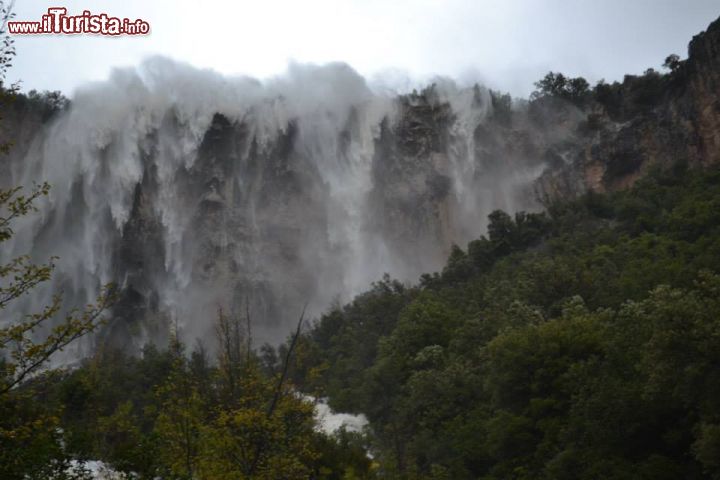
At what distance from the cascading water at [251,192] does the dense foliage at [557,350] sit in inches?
604

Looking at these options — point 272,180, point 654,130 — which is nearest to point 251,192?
point 272,180

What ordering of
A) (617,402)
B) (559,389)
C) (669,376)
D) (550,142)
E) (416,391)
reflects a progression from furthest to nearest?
(550,142) → (416,391) → (559,389) → (617,402) → (669,376)

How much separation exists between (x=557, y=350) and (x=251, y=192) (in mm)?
56331

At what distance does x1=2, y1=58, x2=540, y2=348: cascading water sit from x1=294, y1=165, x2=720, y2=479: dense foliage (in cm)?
1535

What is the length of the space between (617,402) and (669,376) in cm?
254

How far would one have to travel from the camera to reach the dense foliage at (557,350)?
68.2ft

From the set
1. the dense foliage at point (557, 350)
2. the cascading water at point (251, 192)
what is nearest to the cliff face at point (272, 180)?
the cascading water at point (251, 192)

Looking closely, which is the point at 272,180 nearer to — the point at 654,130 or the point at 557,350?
the point at 654,130

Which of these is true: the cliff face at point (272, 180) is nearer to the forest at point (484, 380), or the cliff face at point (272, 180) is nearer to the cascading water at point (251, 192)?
the cascading water at point (251, 192)

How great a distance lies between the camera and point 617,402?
22391mm

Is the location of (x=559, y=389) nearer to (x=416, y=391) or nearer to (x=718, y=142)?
(x=416, y=391)

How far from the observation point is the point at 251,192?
8162 cm

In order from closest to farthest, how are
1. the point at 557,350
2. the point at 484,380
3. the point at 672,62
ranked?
the point at 557,350 < the point at 484,380 < the point at 672,62

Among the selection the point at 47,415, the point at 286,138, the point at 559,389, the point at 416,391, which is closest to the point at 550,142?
the point at 286,138
